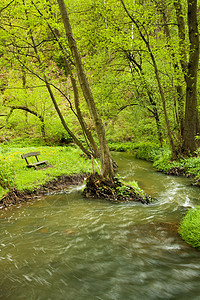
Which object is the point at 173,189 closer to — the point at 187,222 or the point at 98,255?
the point at 187,222

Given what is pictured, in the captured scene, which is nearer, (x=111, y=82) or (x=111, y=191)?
(x=111, y=191)

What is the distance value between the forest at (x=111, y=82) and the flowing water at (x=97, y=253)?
68cm

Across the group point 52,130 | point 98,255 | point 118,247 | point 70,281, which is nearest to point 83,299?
point 70,281

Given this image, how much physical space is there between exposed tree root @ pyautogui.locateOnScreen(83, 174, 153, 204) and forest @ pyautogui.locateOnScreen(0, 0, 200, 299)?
4 centimetres

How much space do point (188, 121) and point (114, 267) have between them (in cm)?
943

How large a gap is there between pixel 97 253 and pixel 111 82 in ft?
38.2

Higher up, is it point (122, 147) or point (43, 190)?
point (43, 190)

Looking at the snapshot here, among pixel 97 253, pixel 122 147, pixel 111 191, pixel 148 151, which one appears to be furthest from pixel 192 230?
pixel 122 147

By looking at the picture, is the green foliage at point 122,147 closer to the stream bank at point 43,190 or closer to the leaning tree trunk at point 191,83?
the leaning tree trunk at point 191,83

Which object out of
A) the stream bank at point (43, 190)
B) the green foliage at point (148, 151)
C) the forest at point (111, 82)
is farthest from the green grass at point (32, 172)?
the green foliage at point (148, 151)

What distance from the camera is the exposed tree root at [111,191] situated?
6.92 metres

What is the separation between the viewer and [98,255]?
3.72 metres

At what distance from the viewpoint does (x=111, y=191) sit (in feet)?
23.6

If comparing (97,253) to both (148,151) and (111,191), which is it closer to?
(111,191)
